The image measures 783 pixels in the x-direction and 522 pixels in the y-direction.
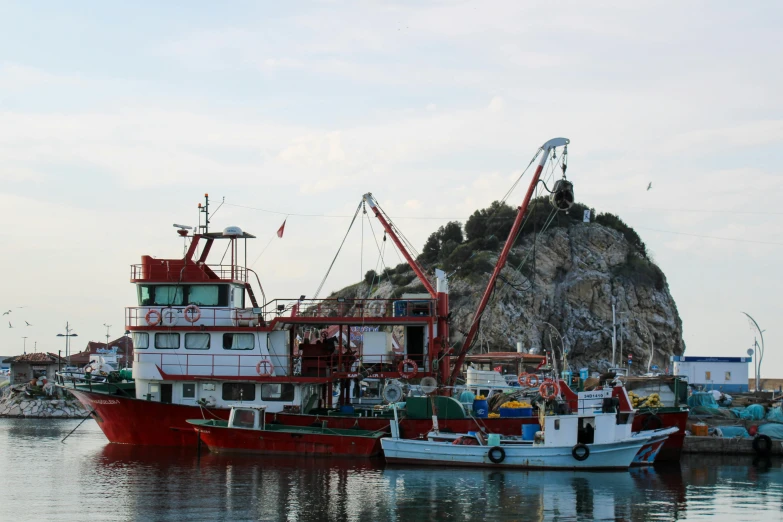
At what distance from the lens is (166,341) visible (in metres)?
39.6

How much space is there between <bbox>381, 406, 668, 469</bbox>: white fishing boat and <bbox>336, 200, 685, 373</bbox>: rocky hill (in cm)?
4640

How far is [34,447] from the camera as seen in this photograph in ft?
144

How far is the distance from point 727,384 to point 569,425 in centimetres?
3506

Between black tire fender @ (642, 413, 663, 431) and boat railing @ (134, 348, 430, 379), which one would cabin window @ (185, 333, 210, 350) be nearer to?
boat railing @ (134, 348, 430, 379)

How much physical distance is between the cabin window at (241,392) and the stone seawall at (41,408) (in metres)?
37.8

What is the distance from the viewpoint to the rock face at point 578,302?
277 ft

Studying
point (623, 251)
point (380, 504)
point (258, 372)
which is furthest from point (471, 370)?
point (623, 251)

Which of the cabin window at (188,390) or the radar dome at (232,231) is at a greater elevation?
the radar dome at (232,231)

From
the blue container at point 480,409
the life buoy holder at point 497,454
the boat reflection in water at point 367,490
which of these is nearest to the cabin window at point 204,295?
the boat reflection in water at point 367,490

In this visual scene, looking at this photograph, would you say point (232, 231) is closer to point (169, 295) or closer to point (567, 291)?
point (169, 295)

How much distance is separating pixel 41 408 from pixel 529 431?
50834mm

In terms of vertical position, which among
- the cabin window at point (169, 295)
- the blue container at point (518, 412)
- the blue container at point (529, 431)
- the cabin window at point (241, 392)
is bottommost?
the blue container at point (529, 431)

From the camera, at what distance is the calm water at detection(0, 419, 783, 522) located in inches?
1001

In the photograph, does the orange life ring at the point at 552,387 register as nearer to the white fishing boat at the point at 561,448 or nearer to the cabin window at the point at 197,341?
the white fishing boat at the point at 561,448
